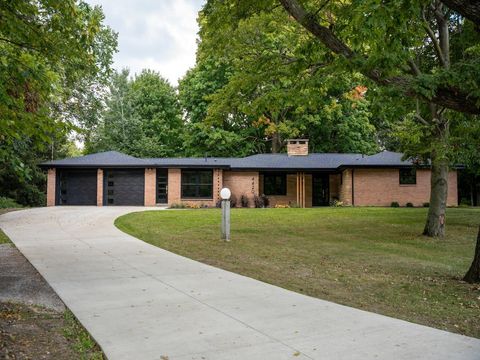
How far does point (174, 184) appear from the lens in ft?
96.2

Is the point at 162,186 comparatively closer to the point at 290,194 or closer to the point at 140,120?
the point at 290,194

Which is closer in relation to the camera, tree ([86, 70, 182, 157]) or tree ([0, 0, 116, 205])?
tree ([0, 0, 116, 205])

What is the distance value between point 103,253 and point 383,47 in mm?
7265

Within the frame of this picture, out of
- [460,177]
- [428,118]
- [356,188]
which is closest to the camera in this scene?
[428,118]

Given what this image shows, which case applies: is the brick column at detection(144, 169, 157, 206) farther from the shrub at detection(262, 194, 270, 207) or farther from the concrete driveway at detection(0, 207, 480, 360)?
the concrete driveway at detection(0, 207, 480, 360)

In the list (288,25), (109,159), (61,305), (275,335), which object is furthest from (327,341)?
(109,159)

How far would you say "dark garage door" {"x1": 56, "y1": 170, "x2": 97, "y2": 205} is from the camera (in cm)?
2966

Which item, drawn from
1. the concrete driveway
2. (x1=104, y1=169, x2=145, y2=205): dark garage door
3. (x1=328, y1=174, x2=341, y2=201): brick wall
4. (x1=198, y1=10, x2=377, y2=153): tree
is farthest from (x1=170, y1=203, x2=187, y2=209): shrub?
the concrete driveway

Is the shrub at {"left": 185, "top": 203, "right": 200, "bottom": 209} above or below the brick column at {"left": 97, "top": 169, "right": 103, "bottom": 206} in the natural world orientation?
below

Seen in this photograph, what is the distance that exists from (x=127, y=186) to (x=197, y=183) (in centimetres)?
465

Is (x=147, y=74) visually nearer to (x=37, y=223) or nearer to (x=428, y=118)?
(x=37, y=223)

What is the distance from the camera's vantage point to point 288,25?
1377cm

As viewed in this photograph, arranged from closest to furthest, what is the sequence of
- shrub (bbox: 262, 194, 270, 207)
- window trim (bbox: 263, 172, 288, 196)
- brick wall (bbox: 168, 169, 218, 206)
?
shrub (bbox: 262, 194, 270, 207) < brick wall (bbox: 168, 169, 218, 206) < window trim (bbox: 263, 172, 288, 196)

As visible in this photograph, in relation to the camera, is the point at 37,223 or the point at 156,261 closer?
the point at 156,261
